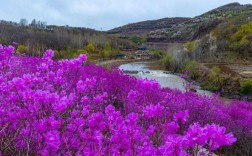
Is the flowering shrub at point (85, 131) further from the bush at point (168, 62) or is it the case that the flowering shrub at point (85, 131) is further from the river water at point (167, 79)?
the bush at point (168, 62)

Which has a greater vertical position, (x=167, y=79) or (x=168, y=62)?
(x=168, y=62)

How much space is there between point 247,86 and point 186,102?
23.3 meters

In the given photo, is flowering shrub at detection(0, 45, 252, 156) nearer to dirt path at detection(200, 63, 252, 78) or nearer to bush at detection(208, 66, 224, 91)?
bush at detection(208, 66, 224, 91)

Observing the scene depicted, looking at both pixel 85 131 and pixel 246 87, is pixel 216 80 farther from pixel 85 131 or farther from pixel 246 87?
pixel 85 131

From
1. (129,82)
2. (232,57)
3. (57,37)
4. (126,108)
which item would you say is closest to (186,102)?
(129,82)

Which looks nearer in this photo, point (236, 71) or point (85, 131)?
point (85, 131)

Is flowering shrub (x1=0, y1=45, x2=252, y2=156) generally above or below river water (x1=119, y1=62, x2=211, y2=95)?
above

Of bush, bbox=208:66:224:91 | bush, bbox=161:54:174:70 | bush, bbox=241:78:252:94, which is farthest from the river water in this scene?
bush, bbox=161:54:174:70

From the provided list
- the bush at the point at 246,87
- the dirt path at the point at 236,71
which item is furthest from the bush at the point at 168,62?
the bush at the point at 246,87

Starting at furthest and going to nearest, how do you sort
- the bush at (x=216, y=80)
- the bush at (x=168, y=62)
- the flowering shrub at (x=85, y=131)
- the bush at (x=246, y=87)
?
the bush at (x=168, y=62), the bush at (x=216, y=80), the bush at (x=246, y=87), the flowering shrub at (x=85, y=131)

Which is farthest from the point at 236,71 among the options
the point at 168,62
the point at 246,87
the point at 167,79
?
the point at 168,62

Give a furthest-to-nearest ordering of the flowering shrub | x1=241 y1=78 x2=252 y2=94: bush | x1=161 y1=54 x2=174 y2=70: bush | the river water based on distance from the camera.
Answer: x1=161 y1=54 x2=174 y2=70: bush < the river water < x1=241 y1=78 x2=252 y2=94: bush < the flowering shrub

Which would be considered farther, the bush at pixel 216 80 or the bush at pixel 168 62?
the bush at pixel 168 62

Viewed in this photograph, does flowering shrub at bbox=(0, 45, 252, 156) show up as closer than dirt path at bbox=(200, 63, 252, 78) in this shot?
Yes
